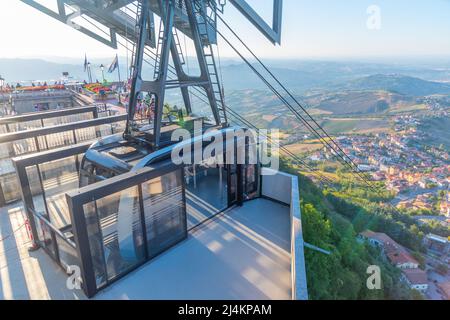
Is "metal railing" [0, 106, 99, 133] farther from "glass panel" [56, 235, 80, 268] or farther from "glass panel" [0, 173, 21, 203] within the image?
"glass panel" [56, 235, 80, 268]

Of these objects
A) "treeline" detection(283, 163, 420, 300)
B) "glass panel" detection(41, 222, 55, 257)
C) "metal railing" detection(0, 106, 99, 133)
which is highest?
"metal railing" detection(0, 106, 99, 133)

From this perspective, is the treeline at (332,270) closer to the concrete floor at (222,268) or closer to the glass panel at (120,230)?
the concrete floor at (222,268)

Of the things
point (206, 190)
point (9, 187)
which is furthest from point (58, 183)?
point (206, 190)

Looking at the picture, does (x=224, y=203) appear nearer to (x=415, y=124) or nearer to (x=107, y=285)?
(x=107, y=285)

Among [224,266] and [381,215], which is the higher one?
[224,266]

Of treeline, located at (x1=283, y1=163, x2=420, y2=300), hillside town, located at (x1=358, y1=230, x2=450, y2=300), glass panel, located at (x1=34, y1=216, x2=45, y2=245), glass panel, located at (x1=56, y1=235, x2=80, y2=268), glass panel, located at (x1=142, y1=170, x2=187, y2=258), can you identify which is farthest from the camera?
hillside town, located at (x1=358, y1=230, x2=450, y2=300)

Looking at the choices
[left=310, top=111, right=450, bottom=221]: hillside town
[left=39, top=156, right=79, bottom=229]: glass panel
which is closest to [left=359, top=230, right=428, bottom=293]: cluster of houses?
[left=310, top=111, right=450, bottom=221]: hillside town

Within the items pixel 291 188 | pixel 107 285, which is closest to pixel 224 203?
pixel 291 188

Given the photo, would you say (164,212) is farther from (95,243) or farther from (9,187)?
(9,187)
